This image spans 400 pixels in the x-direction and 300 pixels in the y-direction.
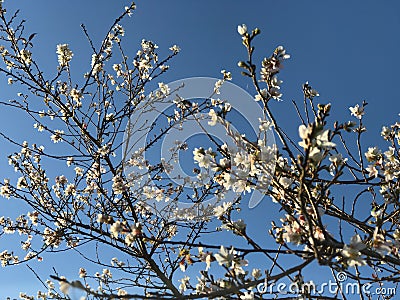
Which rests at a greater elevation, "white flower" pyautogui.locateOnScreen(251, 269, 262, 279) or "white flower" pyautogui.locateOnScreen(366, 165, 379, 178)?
"white flower" pyautogui.locateOnScreen(366, 165, 379, 178)

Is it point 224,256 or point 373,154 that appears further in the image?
point 373,154

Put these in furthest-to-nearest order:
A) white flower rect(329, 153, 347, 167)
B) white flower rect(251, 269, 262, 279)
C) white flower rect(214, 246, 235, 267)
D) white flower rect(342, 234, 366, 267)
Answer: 1. white flower rect(251, 269, 262, 279)
2. white flower rect(329, 153, 347, 167)
3. white flower rect(214, 246, 235, 267)
4. white flower rect(342, 234, 366, 267)

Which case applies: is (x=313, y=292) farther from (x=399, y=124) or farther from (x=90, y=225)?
(x=90, y=225)

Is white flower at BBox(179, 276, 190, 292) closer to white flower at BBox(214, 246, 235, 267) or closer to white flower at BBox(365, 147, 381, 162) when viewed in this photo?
white flower at BBox(214, 246, 235, 267)

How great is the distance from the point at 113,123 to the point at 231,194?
63.2 inches

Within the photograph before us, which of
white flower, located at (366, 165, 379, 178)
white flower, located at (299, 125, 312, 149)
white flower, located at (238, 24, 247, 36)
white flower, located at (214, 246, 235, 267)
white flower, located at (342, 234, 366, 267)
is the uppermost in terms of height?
white flower, located at (238, 24, 247, 36)

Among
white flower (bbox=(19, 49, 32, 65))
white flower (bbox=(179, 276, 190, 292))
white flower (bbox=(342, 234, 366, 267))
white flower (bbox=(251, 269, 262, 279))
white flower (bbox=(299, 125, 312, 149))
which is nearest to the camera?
white flower (bbox=(299, 125, 312, 149))

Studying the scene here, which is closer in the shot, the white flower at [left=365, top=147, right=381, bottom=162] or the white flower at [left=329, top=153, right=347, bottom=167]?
the white flower at [left=329, top=153, right=347, bottom=167]

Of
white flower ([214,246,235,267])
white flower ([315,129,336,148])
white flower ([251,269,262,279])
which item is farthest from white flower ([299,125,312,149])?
white flower ([251,269,262,279])

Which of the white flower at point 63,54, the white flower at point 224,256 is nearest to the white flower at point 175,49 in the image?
the white flower at point 63,54

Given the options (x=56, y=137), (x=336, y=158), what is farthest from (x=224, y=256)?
(x=56, y=137)

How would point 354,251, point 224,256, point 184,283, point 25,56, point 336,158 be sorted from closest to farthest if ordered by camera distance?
point 354,251 < point 224,256 < point 336,158 < point 184,283 < point 25,56

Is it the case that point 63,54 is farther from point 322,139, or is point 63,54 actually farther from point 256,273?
point 322,139

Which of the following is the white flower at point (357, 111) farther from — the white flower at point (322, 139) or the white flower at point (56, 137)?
the white flower at point (56, 137)
